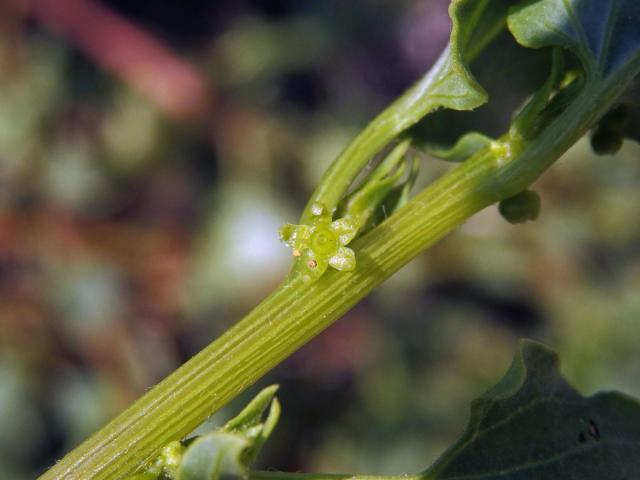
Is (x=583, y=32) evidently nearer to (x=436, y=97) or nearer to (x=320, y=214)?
(x=436, y=97)

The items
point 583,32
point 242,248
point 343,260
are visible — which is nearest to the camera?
point 343,260

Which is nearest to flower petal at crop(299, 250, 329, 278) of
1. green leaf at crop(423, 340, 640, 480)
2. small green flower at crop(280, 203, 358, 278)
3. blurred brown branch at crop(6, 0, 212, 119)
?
small green flower at crop(280, 203, 358, 278)

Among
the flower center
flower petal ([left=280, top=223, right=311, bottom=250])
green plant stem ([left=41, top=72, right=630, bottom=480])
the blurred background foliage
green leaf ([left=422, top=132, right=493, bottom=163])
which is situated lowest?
green plant stem ([left=41, top=72, right=630, bottom=480])

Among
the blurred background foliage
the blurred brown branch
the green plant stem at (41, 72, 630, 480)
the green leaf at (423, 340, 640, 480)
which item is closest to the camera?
the green plant stem at (41, 72, 630, 480)

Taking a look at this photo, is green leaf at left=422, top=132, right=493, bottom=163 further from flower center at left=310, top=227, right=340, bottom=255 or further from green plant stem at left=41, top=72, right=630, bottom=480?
flower center at left=310, top=227, right=340, bottom=255

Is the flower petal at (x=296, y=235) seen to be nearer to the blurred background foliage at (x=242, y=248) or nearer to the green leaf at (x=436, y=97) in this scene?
the green leaf at (x=436, y=97)

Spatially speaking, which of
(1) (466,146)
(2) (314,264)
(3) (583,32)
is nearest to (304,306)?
(2) (314,264)

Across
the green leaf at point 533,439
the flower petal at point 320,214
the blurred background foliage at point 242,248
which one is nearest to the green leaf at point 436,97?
the flower petal at point 320,214

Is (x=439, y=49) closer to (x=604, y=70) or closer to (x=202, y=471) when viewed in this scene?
(x=604, y=70)
